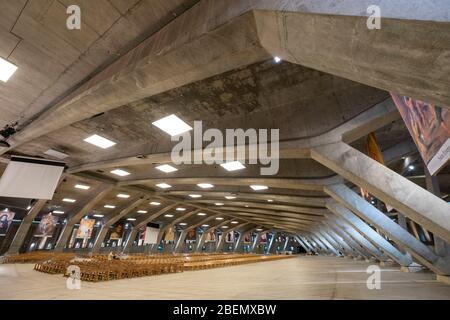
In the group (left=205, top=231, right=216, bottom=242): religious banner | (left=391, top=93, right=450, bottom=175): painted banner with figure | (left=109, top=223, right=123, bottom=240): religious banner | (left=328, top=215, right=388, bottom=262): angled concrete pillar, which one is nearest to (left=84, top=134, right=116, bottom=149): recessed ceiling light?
(left=391, top=93, right=450, bottom=175): painted banner with figure

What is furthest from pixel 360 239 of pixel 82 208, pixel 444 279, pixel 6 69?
pixel 82 208

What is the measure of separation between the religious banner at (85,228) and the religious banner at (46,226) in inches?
94.2

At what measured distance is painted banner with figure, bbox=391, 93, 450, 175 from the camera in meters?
3.06

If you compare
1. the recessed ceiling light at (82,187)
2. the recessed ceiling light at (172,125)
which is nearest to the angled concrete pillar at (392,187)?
the recessed ceiling light at (172,125)

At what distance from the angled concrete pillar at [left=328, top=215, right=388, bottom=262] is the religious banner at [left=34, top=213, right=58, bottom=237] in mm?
25144

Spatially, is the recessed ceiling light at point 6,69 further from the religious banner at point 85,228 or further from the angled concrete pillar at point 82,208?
the religious banner at point 85,228

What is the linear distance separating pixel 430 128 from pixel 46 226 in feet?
89.8

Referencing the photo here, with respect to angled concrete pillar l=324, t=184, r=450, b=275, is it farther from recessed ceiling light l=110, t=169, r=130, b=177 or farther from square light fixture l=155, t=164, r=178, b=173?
recessed ceiling light l=110, t=169, r=130, b=177

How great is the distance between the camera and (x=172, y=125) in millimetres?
8422

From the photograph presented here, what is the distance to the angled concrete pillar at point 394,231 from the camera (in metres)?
8.14

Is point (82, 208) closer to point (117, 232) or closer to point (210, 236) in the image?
point (117, 232)

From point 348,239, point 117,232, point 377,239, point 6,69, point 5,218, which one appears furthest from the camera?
point 117,232

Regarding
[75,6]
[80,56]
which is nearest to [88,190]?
[80,56]

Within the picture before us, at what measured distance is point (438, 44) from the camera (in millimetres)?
1778
